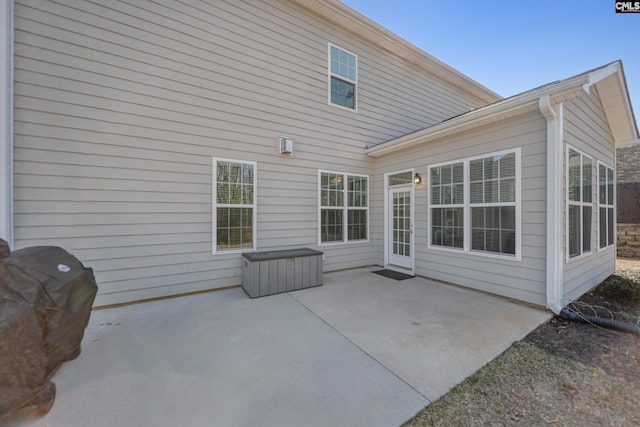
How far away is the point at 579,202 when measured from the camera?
4066 millimetres

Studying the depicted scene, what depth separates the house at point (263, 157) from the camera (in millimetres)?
3309

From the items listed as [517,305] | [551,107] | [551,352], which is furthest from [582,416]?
[551,107]

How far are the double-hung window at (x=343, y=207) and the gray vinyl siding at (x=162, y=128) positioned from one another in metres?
0.24

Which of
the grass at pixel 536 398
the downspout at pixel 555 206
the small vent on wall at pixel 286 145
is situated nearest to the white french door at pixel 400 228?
the downspout at pixel 555 206

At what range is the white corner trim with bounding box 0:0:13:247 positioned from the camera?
9.76 ft

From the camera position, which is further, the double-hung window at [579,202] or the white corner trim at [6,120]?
the double-hung window at [579,202]

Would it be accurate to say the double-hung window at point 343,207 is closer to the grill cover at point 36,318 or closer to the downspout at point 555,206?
the downspout at point 555,206

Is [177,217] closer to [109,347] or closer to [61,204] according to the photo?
[61,204]

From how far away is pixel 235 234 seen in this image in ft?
14.8

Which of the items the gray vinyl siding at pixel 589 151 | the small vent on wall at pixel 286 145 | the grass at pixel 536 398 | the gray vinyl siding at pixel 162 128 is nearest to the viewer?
the grass at pixel 536 398

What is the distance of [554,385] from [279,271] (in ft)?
11.2

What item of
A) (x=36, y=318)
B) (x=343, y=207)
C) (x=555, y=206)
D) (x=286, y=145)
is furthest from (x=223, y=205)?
(x=555, y=206)

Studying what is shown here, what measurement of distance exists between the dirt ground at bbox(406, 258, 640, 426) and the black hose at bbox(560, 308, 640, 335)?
6cm

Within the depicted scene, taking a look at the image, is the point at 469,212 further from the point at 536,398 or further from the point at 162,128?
the point at 162,128
